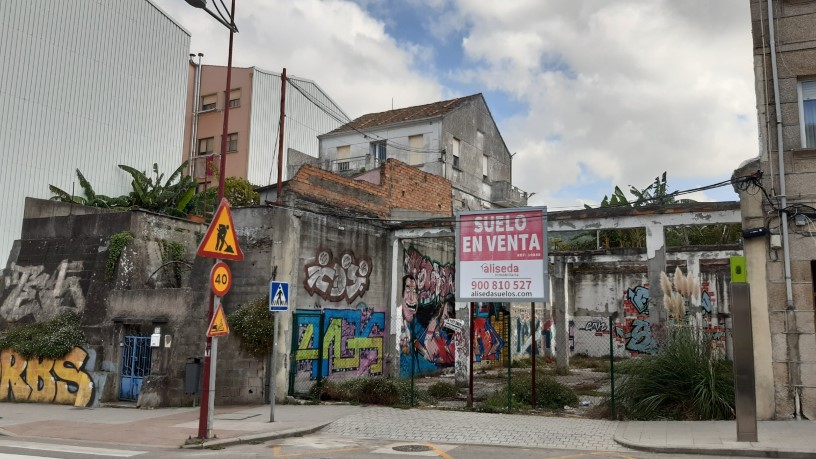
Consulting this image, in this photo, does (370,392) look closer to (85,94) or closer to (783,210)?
(783,210)

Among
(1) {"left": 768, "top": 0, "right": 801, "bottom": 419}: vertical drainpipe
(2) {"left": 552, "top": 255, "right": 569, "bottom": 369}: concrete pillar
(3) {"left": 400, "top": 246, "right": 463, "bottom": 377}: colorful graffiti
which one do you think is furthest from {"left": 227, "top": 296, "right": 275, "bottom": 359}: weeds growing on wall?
(2) {"left": 552, "top": 255, "right": 569, "bottom": 369}: concrete pillar

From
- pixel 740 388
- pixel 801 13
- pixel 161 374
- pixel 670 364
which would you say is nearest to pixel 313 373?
pixel 161 374

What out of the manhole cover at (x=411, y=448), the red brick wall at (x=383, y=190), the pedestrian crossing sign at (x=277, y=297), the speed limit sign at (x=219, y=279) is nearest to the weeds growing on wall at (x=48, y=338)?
the red brick wall at (x=383, y=190)

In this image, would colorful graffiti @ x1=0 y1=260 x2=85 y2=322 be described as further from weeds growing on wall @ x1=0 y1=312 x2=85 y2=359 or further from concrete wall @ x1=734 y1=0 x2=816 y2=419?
concrete wall @ x1=734 y1=0 x2=816 y2=419

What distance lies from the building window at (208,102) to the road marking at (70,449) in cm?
2939

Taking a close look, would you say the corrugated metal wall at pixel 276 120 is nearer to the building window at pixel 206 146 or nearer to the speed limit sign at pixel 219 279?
the building window at pixel 206 146

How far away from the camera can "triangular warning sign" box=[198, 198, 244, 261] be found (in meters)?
10.2

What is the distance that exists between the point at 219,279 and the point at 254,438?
276 cm

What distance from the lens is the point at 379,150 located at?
36312 millimetres

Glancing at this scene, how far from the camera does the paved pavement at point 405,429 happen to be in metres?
9.51

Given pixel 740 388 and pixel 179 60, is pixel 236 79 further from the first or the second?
pixel 740 388

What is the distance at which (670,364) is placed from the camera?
11.7 m

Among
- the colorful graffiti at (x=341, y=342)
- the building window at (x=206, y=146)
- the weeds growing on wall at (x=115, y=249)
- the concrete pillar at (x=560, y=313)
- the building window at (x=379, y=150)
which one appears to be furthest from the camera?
the building window at (x=206, y=146)

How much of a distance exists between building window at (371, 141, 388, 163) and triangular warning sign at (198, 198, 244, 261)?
84.0ft
